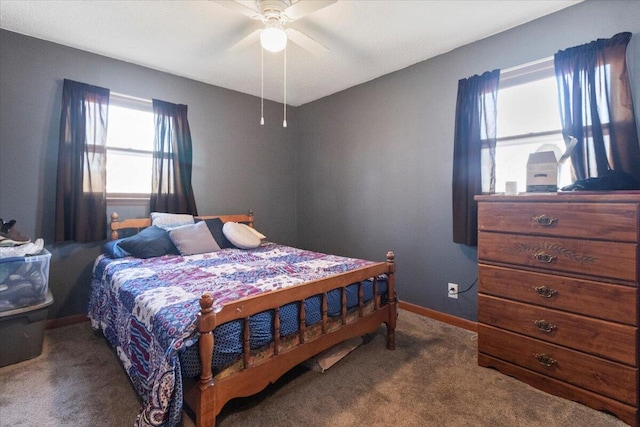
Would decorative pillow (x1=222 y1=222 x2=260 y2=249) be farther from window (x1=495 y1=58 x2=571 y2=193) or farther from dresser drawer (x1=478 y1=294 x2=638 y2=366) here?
window (x1=495 y1=58 x2=571 y2=193)

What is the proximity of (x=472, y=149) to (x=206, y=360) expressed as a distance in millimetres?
2492

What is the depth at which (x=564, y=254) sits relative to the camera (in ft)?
5.65

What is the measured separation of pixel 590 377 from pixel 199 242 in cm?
291

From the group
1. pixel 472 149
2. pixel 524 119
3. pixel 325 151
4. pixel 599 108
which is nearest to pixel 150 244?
pixel 325 151

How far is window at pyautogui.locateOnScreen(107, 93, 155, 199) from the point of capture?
3.04 m

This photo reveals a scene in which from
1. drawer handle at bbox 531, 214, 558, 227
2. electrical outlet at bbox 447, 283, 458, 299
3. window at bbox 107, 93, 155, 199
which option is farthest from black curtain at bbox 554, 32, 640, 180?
window at bbox 107, 93, 155, 199

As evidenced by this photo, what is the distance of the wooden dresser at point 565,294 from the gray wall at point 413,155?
0.74 meters

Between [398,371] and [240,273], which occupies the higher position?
[240,273]

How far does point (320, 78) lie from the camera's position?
3436 millimetres

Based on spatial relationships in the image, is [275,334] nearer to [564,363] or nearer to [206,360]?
[206,360]

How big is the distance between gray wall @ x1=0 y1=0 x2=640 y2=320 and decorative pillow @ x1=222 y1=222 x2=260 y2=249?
635 millimetres

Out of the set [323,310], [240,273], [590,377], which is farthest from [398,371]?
[240,273]

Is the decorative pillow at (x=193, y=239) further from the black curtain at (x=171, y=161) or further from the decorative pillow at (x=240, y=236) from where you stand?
the black curtain at (x=171, y=161)

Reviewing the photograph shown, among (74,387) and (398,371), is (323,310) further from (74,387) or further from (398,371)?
(74,387)
